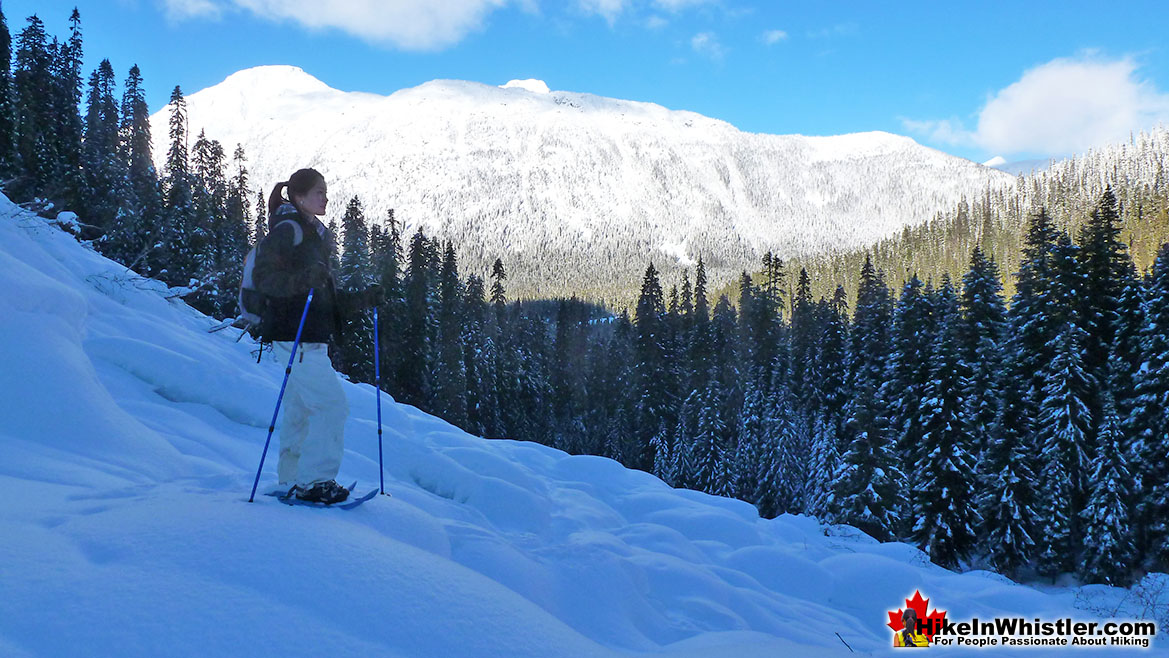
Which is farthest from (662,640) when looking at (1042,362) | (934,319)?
(934,319)

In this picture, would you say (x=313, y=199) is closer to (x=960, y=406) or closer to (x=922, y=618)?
(x=922, y=618)

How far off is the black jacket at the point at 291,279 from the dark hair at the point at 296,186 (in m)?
0.11

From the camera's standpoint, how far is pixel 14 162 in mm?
32000

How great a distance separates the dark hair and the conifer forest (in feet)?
11.0

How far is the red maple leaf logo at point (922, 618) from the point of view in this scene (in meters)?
5.07

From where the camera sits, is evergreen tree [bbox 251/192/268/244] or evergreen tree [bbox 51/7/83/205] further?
evergreen tree [bbox 51/7/83/205]

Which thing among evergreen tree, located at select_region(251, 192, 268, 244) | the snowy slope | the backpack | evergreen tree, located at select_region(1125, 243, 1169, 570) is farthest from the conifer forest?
the backpack

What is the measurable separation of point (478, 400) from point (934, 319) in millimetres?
30897

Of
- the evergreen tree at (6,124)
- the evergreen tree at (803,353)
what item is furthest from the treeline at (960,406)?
the evergreen tree at (6,124)

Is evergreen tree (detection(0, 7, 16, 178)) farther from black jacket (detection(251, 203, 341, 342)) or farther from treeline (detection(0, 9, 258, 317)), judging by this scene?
black jacket (detection(251, 203, 341, 342))

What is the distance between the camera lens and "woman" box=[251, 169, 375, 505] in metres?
4.59

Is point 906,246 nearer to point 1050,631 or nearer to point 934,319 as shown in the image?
point 934,319

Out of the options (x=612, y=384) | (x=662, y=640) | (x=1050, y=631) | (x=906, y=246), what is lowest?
(x=662, y=640)

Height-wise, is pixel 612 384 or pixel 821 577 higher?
pixel 612 384
